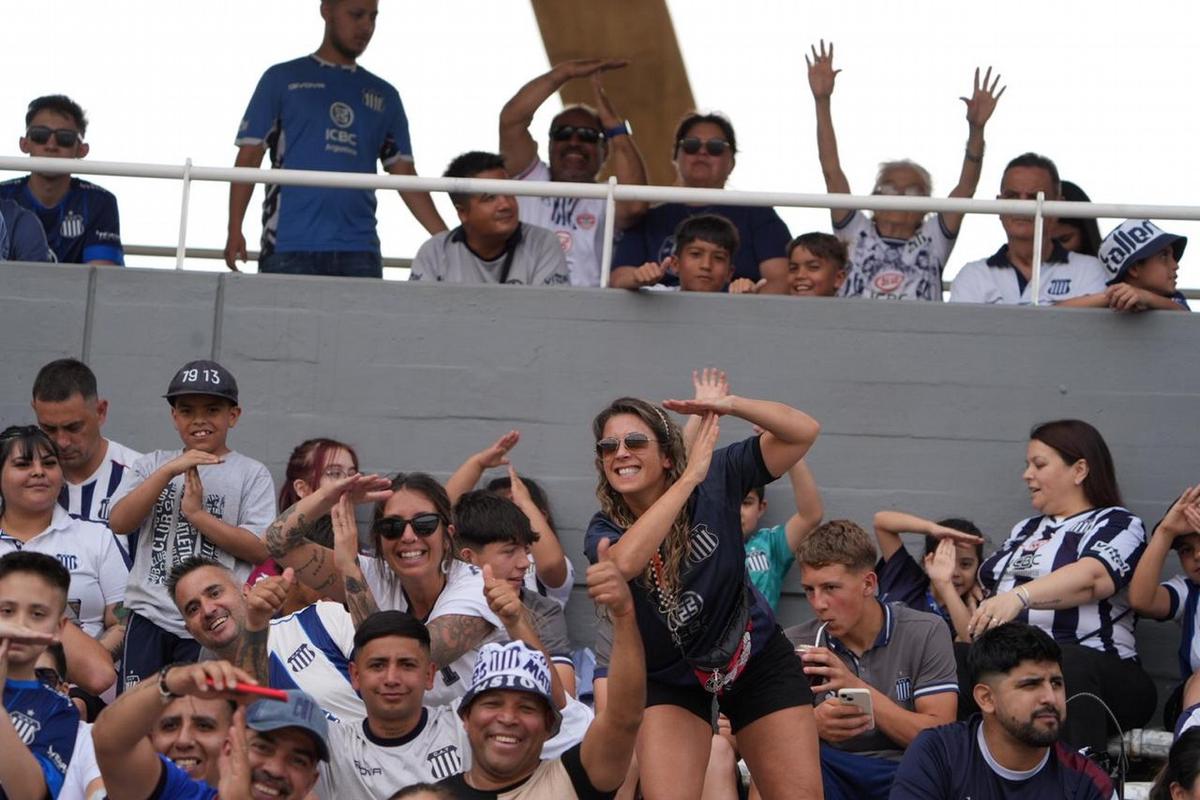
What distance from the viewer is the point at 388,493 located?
23.5ft

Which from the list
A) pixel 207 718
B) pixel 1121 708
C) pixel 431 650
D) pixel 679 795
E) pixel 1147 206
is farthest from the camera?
pixel 1147 206

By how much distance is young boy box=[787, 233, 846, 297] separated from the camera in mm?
9281

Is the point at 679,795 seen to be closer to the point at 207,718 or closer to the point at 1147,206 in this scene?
the point at 207,718

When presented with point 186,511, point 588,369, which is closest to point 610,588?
point 186,511

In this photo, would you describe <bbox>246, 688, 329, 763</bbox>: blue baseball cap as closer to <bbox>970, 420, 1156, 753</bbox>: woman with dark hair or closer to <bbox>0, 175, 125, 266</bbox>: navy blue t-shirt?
<bbox>970, 420, 1156, 753</bbox>: woman with dark hair

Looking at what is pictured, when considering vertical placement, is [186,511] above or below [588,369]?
below

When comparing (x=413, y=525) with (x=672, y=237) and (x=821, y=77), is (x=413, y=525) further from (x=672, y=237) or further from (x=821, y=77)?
(x=821, y=77)

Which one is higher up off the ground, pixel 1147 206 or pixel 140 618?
pixel 1147 206

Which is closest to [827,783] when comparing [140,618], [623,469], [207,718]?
[623,469]

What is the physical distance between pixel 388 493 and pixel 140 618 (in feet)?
4.36

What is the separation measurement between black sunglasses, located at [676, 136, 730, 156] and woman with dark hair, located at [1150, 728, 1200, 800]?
444cm

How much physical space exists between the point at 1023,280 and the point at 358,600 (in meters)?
4.19

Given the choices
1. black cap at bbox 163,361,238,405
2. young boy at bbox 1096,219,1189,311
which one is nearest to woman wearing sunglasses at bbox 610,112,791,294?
young boy at bbox 1096,219,1189,311

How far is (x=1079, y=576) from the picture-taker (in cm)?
763
